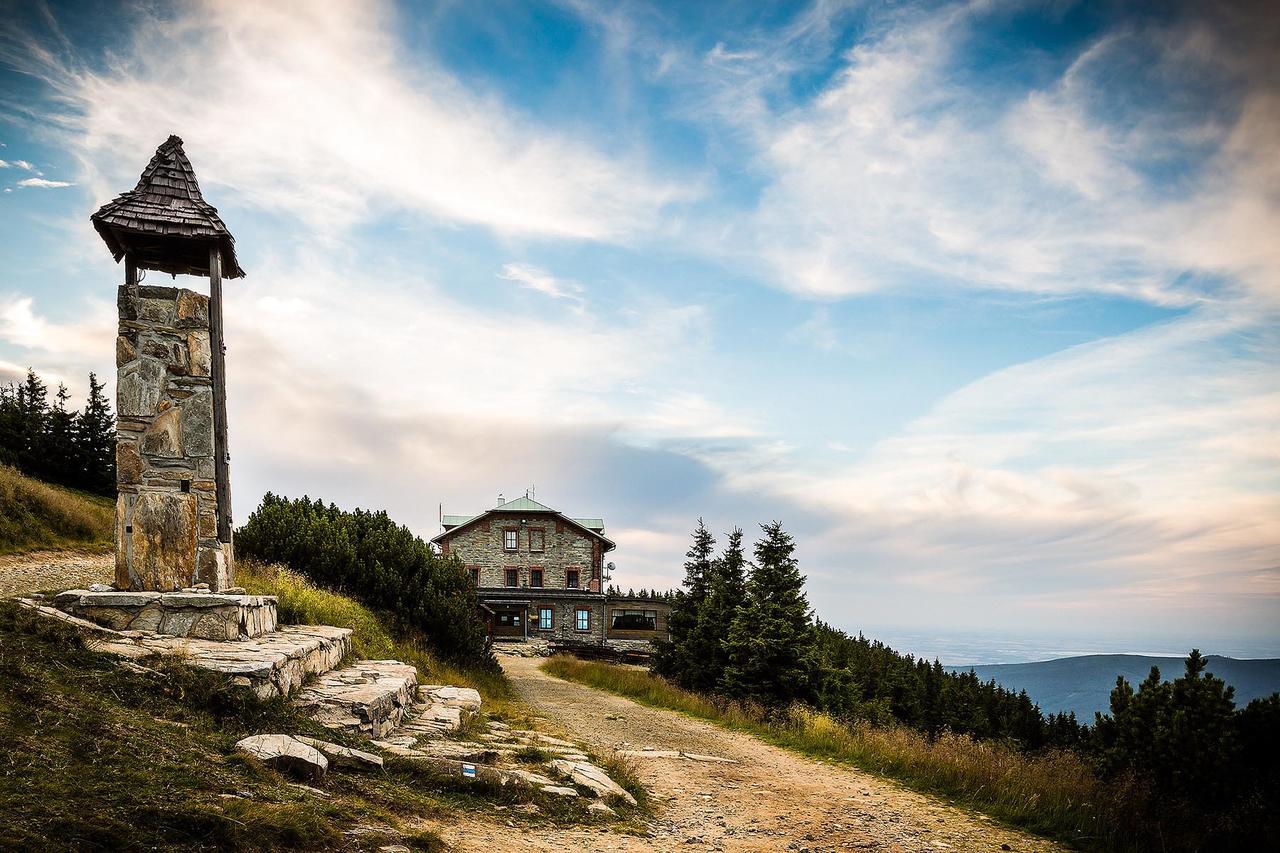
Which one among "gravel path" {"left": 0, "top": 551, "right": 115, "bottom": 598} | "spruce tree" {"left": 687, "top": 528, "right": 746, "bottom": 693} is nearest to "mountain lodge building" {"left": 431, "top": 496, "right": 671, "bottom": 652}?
"spruce tree" {"left": 687, "top": 528, "right": 746, "bottom": 693}

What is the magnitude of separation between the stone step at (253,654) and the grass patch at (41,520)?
34.6 feet

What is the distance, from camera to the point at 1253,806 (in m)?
9.19

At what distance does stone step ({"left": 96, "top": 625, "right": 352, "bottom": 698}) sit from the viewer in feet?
23.7

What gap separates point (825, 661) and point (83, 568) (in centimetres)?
1674

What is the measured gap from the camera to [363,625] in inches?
558

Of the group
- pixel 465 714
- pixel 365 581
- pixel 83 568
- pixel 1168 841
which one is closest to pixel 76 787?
pixel 465 714

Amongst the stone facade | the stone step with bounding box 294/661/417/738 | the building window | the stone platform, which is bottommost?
the building window

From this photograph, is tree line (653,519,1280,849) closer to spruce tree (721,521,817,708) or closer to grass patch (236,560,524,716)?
spruce tree (721,521,817,708)

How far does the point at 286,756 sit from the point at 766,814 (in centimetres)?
499

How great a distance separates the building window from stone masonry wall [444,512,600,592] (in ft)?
7.42

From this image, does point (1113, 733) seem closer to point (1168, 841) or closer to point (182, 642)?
point (1168, 841)

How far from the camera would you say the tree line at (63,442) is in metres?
26.5

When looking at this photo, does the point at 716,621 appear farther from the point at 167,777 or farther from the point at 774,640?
the point at 167,777

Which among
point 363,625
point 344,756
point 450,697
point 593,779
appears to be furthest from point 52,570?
point 593,779
